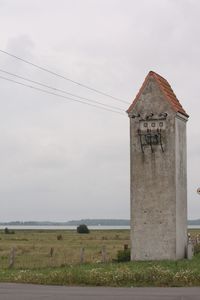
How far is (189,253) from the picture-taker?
25.8 meters

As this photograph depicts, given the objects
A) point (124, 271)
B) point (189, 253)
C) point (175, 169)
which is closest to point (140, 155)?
point (175, 169)

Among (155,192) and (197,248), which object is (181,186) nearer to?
(155,192)

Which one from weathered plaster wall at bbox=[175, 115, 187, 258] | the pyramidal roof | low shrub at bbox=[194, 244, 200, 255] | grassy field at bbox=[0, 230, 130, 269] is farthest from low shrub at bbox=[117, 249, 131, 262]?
the pyramidal roof

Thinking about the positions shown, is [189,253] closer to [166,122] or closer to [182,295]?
[166,122]

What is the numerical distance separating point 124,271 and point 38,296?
4.43 meters

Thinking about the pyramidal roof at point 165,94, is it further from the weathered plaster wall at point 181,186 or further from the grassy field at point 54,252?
the grassy field at point 54,252

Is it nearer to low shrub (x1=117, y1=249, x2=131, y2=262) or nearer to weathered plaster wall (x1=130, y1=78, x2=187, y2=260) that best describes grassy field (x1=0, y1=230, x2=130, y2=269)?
low shrub (x1=117, y1=249, x2=131, y2=262)

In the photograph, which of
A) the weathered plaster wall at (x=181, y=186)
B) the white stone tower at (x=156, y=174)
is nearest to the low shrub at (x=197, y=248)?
the weathered plaster wall at (x=181, y=186)

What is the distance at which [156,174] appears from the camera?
24.6 meters

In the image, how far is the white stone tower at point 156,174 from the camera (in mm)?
24391

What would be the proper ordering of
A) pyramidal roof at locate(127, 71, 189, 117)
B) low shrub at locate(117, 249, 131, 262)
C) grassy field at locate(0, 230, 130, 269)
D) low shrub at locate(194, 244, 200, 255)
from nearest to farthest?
pyramidal roof at locate(127, 71, 189, 117) < low shrub at locate(117, 249, 131, 262) < low shrub at locate(194, 244, 200, 255) < grassy field at locate(0, 230, 130, 269)

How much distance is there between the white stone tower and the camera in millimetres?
24391

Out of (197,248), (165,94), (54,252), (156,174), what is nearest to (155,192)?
(156,174)

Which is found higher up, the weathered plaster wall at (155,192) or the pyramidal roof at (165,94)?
the pyramidal roof at (165,94)
